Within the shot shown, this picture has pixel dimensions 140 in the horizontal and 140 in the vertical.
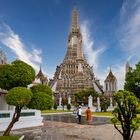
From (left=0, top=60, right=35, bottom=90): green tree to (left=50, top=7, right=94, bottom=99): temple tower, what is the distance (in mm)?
79799

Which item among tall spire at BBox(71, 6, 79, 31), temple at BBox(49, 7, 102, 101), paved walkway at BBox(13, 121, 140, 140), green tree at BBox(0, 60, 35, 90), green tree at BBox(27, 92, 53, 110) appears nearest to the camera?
paved walkway at BBox(13, 121, 140, 140)

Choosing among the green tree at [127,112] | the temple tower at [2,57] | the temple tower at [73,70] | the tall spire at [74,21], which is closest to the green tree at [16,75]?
the green tree at [127,112]

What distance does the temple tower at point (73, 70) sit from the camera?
314ft

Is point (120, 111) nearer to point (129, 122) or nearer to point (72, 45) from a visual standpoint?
point (129, 122)

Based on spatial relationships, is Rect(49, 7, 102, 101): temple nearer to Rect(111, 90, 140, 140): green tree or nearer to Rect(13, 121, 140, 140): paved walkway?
Rect(13, 121, 140, 140): paved walkway

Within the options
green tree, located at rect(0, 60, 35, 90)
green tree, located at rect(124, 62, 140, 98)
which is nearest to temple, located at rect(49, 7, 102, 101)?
green tree, located at rect(124, 62, 140, 98)

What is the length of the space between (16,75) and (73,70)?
3443 inches

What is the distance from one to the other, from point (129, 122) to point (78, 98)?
218 ft

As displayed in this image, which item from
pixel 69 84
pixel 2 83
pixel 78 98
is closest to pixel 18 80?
pixel 2 83

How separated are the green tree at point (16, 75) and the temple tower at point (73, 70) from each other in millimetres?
79799

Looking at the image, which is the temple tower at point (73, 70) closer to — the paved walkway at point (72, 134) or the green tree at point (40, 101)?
the paved walkway at point (72, 134)

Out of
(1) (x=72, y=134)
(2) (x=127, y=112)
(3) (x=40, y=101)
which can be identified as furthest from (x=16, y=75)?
(2) (x=127, y=112)

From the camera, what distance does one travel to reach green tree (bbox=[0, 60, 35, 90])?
528 inches

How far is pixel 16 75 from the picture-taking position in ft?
44.0
